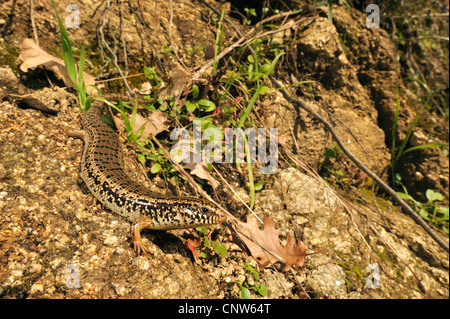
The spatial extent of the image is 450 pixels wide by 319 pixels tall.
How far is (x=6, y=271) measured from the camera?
221 centimetres

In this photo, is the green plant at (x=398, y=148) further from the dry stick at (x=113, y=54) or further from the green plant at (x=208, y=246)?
the dry stick at (x=113, y=54)

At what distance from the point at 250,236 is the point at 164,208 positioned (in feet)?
3.28

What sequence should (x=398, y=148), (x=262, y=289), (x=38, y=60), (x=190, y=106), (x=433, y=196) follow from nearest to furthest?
(x=262, y=289) → (x=38, y=60) → (x=190, y=106) → (x=433, y=196) → (x=398, y=148)

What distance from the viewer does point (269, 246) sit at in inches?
125

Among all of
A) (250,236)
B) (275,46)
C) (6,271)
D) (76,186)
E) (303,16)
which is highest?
(303,16)

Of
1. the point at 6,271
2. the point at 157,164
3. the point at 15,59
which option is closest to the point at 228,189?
the point at 157,164

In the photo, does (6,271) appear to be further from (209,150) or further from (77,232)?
(209,150)

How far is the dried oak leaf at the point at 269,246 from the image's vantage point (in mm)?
3094

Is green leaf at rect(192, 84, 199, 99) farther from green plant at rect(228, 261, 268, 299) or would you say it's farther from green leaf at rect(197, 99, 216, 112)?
green plant at rect(228, 261, 268, 299)

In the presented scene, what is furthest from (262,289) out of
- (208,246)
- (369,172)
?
(369,172)

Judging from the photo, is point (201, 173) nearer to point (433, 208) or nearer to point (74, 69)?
point (74, 69)

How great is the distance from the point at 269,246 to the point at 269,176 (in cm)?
106

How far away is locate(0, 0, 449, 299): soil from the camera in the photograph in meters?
2.52
